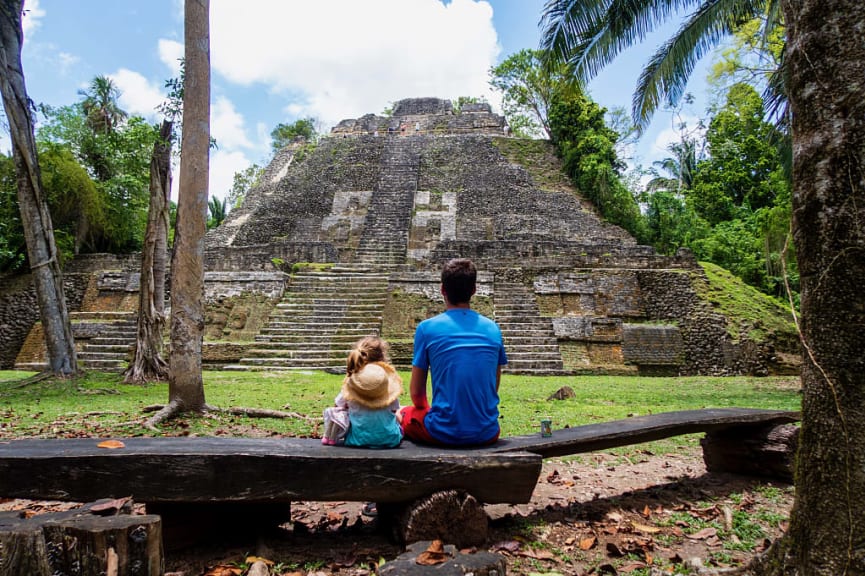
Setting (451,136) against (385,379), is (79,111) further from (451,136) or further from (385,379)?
(385,379)

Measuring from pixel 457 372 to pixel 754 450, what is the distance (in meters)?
2.43

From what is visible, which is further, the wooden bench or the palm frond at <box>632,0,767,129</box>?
the palm frond at <box>632,0,767,129</box>

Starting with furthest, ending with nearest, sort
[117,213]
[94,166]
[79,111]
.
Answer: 1. [79,111]
2. [94,166]
3. [117,213]

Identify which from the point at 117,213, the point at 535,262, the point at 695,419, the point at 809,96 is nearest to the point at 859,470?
the point at 809,96

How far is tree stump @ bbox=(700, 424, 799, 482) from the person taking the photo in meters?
3.50

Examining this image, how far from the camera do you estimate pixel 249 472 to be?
229 cm

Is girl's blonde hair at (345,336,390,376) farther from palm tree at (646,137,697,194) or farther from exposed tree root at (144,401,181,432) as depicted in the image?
palm tree at (646,137,697,194)

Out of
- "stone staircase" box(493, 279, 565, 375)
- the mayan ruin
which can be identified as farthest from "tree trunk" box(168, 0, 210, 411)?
"stone staircase" box(493, 279, 565, 375)

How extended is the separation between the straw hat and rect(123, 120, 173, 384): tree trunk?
6.71 m

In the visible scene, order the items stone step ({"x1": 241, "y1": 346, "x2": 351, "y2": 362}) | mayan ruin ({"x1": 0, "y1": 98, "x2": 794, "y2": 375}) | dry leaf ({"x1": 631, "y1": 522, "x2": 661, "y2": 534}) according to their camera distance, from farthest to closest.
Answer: mayan ruin ({"x1": 0, "y1": 98, "x2": 794, "y2": 375}), stone step ({"x1": 241, "y1": 346, "x2": 351, "y2": 362}), dry leaf ({"x1": 631, "y1": 522, "x2": 661, "y2": 534})

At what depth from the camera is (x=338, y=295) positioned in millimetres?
12594

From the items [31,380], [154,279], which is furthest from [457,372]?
[31,380]

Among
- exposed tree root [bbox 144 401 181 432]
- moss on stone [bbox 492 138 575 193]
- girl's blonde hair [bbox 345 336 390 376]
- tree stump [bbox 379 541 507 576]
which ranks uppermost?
moss on stone [bbox 492 138 575 193]

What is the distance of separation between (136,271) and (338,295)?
17.1ft
